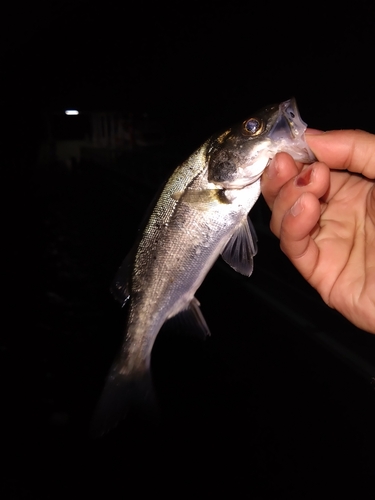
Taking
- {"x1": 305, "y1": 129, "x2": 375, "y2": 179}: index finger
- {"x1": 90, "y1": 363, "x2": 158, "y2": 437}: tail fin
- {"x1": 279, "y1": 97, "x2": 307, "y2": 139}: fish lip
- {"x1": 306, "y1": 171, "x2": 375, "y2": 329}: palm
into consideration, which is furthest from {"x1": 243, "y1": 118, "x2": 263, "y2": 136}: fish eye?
{"x1": 90, "y1": 363, "x2": 158, "y2": 437}: tail fin

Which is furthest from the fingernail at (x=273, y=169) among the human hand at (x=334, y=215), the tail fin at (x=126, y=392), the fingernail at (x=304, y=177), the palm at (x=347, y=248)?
the tail fin at (x=126, y=392)

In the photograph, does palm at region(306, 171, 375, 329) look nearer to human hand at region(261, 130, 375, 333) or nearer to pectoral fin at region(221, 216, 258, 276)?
human hand at region(261, 130, 375, 333)

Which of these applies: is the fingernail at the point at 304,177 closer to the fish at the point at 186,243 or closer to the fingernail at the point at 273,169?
the fingernail at the point at 273,169

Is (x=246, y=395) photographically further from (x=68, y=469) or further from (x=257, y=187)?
(x=257, y=187)

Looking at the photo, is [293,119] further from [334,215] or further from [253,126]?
[334,215]

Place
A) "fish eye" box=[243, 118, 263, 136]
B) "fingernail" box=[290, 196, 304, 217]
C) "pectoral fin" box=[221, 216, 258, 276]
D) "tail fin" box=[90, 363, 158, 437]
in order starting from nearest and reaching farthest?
"fingernail" box=[290, 196, 304, 217] < "fish eye" box=[243, 118, 263, 136] < "pectoral fin" box=[221, 216, 258, 276] < "tail fin" box=[90, 363, 158, 437]
